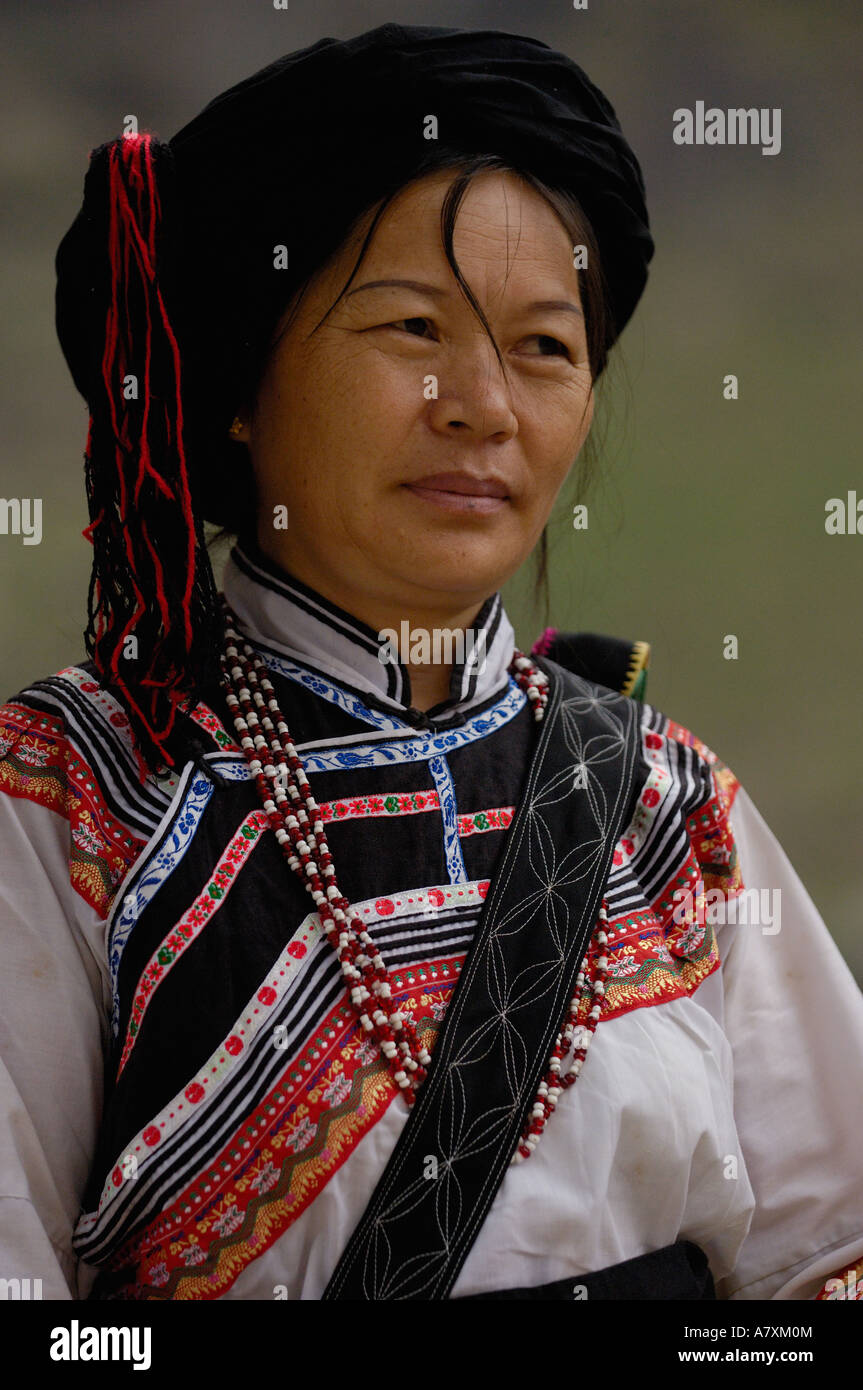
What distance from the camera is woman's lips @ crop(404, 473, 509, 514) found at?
1.13 meters

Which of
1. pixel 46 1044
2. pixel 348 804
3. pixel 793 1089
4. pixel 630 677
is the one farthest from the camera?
pixel 630 677

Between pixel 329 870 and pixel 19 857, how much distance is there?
0.78 ft

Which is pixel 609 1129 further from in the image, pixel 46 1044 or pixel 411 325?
pixel 411 325

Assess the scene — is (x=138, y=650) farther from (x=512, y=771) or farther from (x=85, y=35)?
(x=85, y=35)

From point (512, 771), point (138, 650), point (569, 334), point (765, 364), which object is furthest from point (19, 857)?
point (765, 364)

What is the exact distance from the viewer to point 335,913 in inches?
42.2

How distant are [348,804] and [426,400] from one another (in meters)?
0.33

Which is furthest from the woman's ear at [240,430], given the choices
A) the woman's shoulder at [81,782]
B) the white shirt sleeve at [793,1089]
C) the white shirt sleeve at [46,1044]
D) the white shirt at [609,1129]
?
the white shirt sleeve at [793,1089]

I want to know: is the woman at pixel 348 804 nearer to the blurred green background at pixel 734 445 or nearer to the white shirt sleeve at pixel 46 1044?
the white shirt sleeve at pixel 46 1044

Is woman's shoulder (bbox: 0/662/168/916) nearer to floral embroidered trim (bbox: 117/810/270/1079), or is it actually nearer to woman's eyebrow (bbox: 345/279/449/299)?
floral embroidered trim (bbox: 117/810/270/1079)

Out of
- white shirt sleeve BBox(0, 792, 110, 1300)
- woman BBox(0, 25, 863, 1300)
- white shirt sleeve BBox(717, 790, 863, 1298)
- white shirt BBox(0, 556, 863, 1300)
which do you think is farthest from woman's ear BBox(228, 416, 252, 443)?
white shirt sleeve BBox(717, 790, 863, 1298)

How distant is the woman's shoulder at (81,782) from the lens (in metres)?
1.06

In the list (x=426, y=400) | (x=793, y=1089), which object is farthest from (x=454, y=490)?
(x=793, y=1089)

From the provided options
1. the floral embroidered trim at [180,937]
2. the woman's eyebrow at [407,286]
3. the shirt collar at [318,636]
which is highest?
the woman's eyebrow at [407,286]
